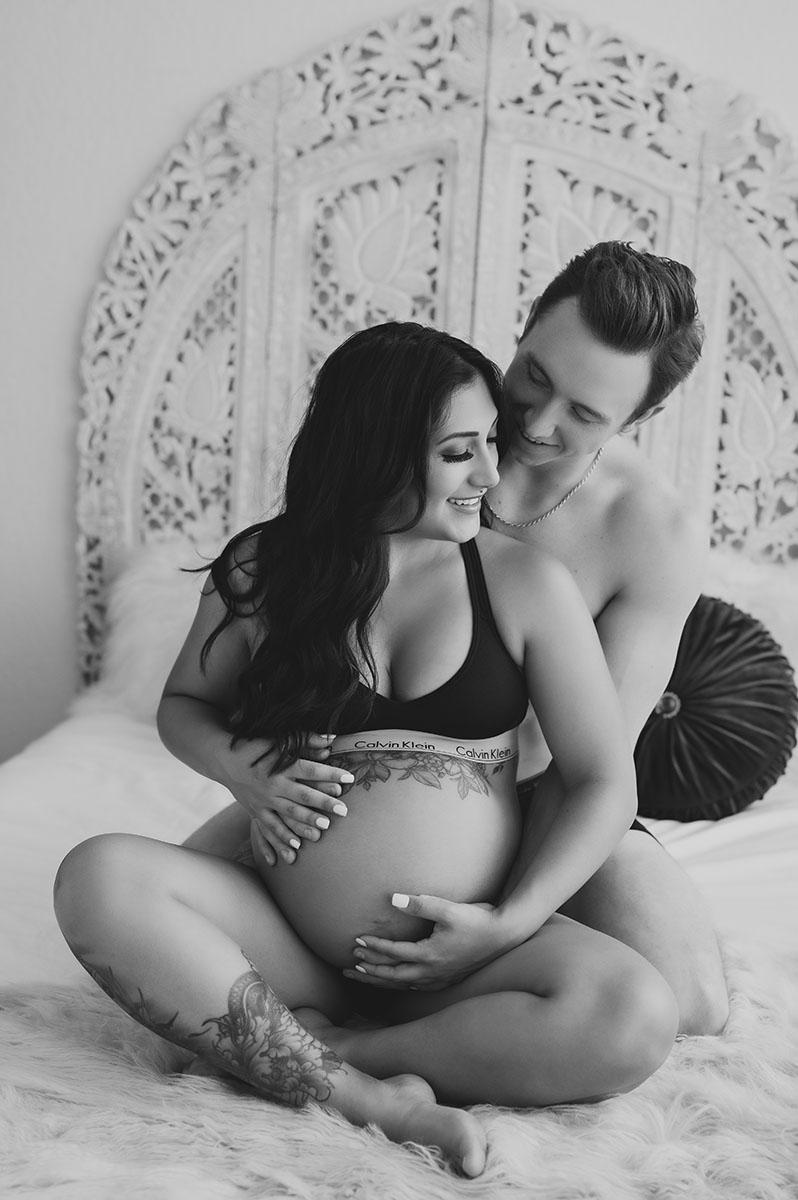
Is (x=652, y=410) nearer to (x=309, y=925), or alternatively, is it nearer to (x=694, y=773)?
(x=309, y=925)

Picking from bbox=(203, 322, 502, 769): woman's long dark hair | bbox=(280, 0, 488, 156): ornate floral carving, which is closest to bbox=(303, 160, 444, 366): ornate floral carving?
bbox=(280, 0, 488, 156): ornate floral carving

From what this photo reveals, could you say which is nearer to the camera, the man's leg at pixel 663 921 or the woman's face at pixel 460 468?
the woman's face at pixel 460 468

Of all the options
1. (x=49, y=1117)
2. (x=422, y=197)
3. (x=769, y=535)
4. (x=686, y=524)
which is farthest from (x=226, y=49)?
(x=49, y=1117)

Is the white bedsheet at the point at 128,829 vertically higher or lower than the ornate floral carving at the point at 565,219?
lower

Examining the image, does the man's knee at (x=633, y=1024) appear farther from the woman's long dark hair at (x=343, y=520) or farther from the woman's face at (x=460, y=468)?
the woman's face at (x=460, y=468)

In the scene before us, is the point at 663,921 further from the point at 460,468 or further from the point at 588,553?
the point at 460,468

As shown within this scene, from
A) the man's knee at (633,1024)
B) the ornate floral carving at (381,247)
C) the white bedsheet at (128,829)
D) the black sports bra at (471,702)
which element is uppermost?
the ornate floral carving at (381,247)

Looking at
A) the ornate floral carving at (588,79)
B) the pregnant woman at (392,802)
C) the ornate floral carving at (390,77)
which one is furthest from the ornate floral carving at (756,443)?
the pregnant woman at (392,802)

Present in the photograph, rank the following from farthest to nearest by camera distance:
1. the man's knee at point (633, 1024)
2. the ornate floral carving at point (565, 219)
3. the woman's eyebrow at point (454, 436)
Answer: the ornate floral carving at point (565, 219)
the woman's eyebrow at point (454, 436)
the man's knee at point (633, 1024)

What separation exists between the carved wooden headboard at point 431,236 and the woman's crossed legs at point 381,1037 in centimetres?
181

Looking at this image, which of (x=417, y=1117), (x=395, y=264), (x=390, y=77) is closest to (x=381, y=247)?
(x=395, y=264)

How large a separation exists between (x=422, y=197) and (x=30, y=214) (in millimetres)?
999

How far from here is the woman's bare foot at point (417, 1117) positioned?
1.15 metres

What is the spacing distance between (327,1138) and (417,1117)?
9 centimetres
